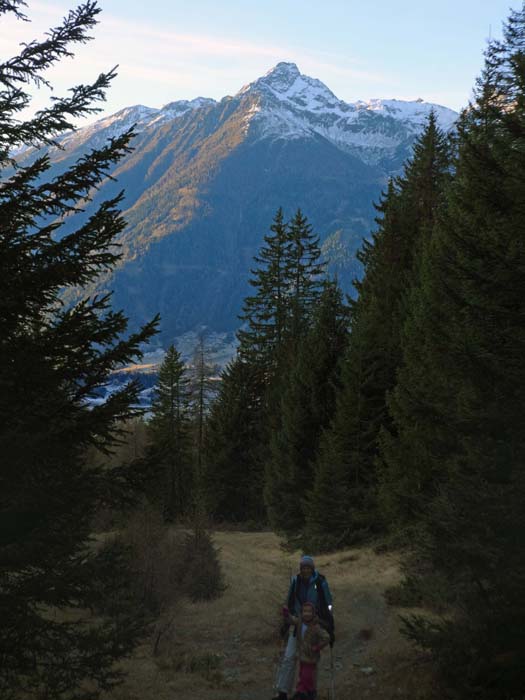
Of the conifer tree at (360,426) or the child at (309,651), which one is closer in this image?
the child at (309,651)

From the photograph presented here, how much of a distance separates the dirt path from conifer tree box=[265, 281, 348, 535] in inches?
277

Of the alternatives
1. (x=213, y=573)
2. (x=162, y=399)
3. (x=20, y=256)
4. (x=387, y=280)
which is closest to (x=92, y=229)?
(x=20, y=256)

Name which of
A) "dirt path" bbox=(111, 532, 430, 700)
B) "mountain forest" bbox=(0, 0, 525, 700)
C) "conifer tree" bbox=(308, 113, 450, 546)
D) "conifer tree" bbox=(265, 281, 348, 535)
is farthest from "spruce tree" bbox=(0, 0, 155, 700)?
"conifer tree" bbox=(265, 281, 348, 535)

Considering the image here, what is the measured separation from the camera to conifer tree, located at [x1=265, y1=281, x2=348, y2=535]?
2777 centimetres

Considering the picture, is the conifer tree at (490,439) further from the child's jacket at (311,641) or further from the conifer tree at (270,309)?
the conifer tree at (270,309)

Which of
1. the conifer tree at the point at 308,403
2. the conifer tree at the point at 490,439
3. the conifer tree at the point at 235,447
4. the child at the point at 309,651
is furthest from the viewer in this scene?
the conifer tree at the point at 235,447

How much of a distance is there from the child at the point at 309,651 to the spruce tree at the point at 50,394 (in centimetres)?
274

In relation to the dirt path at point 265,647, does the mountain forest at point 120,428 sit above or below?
above

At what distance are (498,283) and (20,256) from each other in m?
6.88

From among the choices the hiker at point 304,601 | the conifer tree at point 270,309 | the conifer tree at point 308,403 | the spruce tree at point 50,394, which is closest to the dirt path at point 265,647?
the hiker at point 304,601

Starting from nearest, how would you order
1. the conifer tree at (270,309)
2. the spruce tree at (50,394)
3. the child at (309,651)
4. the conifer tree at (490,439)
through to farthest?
1. the spruce tree at (50,394)
2. the conifer tree at (490,439)
3. the child at (309,651)
4. the conifer tree at (270,309)

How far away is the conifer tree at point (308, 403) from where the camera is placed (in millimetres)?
27766

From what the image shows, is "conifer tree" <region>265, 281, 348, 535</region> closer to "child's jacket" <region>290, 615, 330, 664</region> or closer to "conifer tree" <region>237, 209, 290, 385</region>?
"conifer tree" <region>237, 209, 290, 385</region>

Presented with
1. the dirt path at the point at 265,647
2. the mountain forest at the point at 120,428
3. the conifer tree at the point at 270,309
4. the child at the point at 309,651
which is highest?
the conifer tree at the point at 270,309
